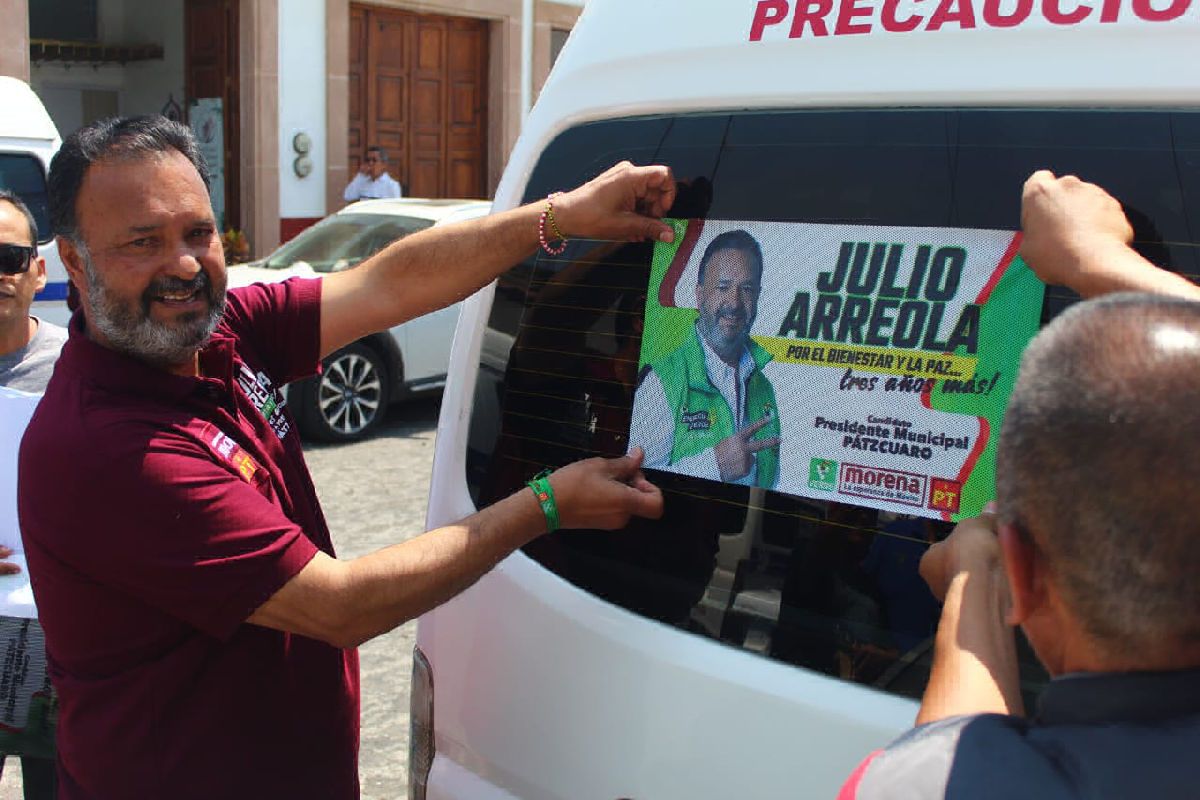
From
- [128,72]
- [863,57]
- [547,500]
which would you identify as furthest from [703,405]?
[128,72]

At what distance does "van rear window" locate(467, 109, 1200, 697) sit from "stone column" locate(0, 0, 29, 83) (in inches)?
434

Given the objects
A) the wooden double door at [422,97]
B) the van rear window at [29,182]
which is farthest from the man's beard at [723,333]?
the wooden double door at [422,97]

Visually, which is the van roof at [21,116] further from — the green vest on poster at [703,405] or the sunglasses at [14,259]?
the green vest on poster at [703,405]

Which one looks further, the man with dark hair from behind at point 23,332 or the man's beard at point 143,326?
the man with dark hair from behind at point 23,332

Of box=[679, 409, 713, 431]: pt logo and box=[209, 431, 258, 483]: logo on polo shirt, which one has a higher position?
box=[679, 409, 713, 431]: pt logo

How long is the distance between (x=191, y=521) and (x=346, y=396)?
643cm

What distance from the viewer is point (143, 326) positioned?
190 cm

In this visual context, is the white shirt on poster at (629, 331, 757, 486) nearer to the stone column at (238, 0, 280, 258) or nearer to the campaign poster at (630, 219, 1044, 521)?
the campaign poster at (630, 219, 1044, 521)

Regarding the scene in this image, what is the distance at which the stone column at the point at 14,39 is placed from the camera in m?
11.2

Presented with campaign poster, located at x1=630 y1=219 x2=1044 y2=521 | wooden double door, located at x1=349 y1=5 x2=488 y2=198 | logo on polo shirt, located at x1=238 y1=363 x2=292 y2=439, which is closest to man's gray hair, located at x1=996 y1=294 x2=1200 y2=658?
campaign poster, located at x1=630 y1=219 x2=1044 y2=521

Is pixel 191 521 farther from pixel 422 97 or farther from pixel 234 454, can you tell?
pixel 422 97

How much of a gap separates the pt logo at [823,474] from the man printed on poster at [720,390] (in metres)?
0.06

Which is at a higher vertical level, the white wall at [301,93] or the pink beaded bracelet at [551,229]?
the white wall at [301,93]

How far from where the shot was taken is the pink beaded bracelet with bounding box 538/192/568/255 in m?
1.99
